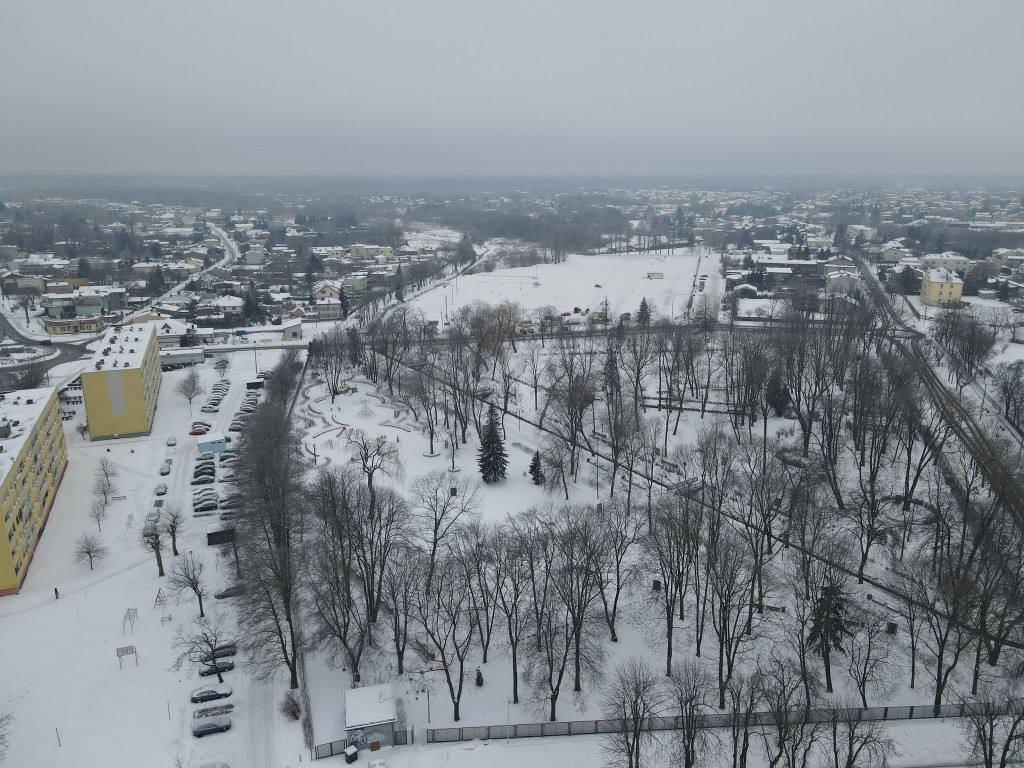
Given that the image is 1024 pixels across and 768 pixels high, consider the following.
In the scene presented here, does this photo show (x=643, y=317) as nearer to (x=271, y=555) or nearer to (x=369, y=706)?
(x=271, y=555)

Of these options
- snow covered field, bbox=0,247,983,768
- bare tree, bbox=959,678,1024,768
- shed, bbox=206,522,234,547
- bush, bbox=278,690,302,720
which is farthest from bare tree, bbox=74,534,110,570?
bare tree, bbox=959,678,1024,768

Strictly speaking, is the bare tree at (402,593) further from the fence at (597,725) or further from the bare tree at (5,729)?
the bare tree at (5,729)

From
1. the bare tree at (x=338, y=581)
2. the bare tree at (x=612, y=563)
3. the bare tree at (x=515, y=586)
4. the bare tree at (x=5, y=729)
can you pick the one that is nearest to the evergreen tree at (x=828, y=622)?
the bare tree at (x=612, y=563)

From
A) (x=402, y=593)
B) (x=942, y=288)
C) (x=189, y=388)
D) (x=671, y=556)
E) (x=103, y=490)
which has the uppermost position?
(x=942, y=288)

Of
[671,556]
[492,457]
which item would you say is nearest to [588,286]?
[492,457]

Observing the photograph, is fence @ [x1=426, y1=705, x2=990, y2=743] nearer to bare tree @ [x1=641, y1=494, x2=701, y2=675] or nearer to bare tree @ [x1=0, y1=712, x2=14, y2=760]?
bare tree @ [x1=641, y1=494, x2=701, y2=675]
